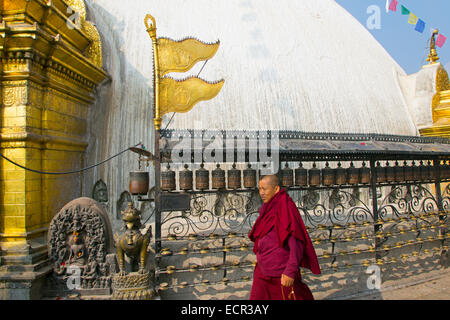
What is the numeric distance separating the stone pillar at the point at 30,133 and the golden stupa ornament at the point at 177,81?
5.15ft

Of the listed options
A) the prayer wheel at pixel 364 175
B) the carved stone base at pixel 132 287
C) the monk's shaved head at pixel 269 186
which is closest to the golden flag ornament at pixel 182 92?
the monk's shaved head at pixel 269 186

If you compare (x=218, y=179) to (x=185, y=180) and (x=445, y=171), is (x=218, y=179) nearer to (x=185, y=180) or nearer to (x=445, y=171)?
(x=185, y=180)

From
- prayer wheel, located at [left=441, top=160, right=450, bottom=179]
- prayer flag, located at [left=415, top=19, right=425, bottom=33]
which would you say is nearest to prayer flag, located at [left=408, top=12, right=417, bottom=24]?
prayer flag, located at [left=415, top=19, right=425, bottom=33]

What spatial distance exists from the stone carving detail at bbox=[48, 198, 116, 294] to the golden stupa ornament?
1308 mm

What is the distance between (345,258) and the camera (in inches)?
152

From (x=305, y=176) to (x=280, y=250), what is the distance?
71.4 inches

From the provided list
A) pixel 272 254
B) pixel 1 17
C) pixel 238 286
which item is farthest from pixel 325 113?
pixel 1 17

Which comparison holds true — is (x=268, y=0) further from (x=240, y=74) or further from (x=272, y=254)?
(x=272, y=254)

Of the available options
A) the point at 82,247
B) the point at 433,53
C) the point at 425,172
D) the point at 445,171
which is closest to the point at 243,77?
the point at 425,172

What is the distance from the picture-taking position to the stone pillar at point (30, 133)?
3.32m

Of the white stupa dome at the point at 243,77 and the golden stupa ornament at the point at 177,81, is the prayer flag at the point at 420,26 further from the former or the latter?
the golden stupa ornament at the point at 177,81

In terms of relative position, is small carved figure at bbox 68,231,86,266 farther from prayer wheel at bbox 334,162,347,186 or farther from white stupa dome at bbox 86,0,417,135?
prayer wheel at bbox 334,162,347,186

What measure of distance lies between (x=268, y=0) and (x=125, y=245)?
6361mm

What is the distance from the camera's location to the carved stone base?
288cm
